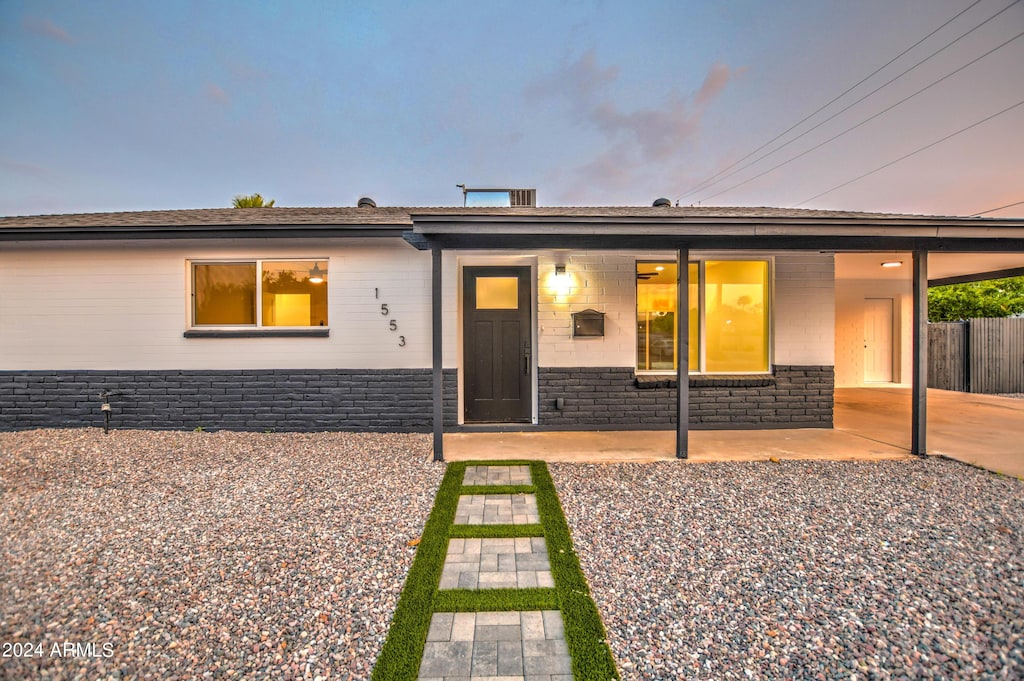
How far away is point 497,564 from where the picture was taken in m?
2.44

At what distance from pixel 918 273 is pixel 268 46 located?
48.8 feet

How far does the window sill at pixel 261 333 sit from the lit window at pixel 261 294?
4.9 inches

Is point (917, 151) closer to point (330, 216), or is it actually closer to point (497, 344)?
point (497, 344)

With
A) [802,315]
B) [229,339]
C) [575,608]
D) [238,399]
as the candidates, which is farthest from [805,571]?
[229,339]

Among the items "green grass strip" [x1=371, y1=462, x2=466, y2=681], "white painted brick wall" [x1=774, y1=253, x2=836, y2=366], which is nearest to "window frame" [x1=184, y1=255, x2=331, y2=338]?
"green grass strip" [x1=371, y1=462, x2=466, y2=681]

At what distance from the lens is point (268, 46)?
10836 mm

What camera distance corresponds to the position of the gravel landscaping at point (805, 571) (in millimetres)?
1676

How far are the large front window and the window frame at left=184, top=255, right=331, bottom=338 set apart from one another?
4.55m

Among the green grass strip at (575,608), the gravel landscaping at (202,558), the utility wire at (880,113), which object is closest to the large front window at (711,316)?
the green grass strip at (575,608)

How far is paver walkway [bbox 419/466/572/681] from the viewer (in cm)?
161

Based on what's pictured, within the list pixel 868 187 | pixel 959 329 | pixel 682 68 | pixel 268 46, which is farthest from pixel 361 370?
pixel 868 187

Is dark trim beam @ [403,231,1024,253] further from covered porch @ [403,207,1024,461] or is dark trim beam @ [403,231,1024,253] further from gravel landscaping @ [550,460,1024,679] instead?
gravel landscaping @ [550,460,1024,679]

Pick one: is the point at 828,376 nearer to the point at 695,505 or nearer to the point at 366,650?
the point at 695,505

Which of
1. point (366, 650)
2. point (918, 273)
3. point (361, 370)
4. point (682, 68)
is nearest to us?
point (366, 650)
